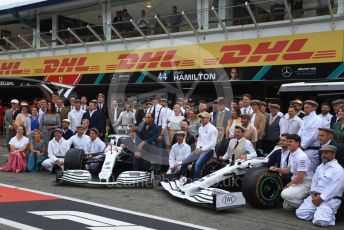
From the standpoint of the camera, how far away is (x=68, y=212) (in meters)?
6.50

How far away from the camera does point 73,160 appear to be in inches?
376

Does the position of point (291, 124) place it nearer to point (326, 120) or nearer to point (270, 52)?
point (326, 120)

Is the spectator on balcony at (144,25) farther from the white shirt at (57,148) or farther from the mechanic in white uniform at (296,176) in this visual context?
the mechanic in white uniform at (296,176)

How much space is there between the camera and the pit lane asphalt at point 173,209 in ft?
20.6

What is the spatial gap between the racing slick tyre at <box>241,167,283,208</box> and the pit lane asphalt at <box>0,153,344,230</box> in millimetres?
149

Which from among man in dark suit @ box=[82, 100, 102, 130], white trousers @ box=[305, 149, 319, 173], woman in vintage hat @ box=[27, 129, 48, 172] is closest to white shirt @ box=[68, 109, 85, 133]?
man in dark suit @ box=[82, 100, 102, 130]

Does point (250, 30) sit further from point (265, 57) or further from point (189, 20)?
point (189, 20)

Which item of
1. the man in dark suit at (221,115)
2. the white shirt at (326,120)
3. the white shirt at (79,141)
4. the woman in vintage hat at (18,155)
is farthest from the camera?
the woman in vintage hat at (18,155)

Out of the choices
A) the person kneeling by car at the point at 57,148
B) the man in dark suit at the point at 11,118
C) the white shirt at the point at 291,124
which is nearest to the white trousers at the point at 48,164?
the person kneeling by car at the point at 57,148

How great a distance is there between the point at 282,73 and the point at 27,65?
15.1m

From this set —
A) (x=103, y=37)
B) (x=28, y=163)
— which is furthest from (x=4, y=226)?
(x=103, y=37)

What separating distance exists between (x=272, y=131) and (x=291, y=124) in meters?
0.89

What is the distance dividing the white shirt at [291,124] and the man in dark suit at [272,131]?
0.46m

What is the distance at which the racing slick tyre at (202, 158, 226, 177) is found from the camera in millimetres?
8531
